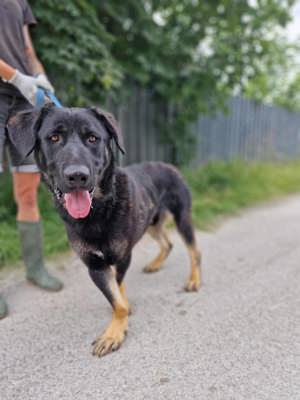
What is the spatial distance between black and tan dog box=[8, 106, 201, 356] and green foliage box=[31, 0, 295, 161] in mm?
2168

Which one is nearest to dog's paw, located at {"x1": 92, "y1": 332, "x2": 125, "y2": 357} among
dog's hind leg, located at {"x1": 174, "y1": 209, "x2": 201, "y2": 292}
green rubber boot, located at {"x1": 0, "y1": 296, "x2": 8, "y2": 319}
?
green rubber boot, located at {"x1": 0, "y1": 296, "x2": 8, "y2": 319}

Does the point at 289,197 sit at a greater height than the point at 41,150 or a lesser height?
lesser

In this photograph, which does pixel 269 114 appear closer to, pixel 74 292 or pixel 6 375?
pixel 74 292

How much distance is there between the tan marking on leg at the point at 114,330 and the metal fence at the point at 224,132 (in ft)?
13.1

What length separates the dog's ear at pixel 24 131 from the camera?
210cm

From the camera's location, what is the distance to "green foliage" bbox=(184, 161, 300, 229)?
18.5 ft

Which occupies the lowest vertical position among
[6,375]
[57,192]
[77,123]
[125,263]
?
[6,375]

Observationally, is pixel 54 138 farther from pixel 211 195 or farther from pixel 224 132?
pixel 224 132

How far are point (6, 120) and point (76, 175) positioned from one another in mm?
1074

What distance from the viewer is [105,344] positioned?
219cm

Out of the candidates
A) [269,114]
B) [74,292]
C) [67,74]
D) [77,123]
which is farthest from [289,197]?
[77,123]

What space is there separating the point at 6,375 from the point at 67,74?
3371mm

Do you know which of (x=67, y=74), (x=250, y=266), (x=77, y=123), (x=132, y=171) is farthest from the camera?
(x=67, y=74)

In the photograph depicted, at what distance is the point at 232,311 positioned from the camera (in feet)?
8.64
